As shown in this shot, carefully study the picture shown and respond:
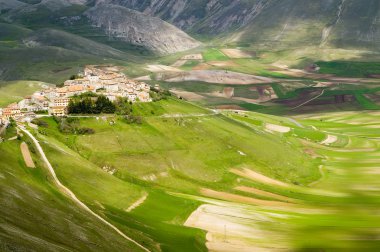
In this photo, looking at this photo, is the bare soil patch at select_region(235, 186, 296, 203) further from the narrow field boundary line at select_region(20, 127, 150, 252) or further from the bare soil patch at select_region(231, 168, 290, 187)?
the narrow field boundary line at select_region(20, 127, 150, 252)

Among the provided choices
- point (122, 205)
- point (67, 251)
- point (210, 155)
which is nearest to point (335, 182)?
point (210, 155)

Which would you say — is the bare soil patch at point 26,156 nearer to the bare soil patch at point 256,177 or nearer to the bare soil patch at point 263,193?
the bare soil patch at point 263,193

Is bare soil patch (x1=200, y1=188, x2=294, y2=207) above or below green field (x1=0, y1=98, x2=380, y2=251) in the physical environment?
below

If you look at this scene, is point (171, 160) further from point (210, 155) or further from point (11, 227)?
point (11, 227)

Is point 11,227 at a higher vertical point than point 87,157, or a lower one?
higher

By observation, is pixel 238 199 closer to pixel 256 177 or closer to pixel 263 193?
pixel 263 193

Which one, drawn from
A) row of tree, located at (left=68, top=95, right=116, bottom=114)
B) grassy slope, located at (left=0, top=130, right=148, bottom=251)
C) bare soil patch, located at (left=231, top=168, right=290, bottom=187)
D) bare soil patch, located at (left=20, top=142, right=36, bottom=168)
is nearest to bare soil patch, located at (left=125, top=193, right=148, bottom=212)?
grassy slope, located at (left=0, top=130, right=148, bottom=251)

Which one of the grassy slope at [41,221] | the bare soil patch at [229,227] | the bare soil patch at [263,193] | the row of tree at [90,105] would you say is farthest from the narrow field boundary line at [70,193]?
the bare soil patch at [263,193]

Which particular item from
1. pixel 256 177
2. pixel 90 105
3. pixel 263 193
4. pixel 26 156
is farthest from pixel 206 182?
pixel 90 105
